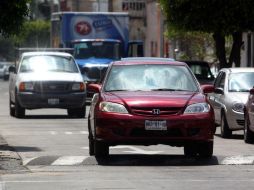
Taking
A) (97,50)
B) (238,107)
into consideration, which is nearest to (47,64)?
(238,107)

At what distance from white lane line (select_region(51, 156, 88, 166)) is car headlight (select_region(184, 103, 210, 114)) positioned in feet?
6.31

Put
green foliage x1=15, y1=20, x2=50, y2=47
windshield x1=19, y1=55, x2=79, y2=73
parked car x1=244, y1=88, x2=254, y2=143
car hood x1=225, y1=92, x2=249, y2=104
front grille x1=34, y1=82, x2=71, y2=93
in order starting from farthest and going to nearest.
Answer: green foliage x1=15, y1=20, x2=50, y2=47 → windshield x1=19, y1=55, x2=79, y2=73 → front grille x1=34, y1=82, x2=71, y2=93 → car hood x1=225, y1=92, x2=249, y2=104 → parked car x1=244, y1=88, x2=254, y2=143

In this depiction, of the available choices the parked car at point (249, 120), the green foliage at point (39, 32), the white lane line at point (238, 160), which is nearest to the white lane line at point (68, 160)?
the white lane line at point (238, 160)

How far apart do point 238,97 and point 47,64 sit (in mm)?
9716

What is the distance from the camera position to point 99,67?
139ft

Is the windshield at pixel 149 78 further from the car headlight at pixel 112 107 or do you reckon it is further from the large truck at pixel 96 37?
the large truck at pixel 96 37

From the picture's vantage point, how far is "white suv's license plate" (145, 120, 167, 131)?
54.4 ft

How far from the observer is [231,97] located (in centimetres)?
2405

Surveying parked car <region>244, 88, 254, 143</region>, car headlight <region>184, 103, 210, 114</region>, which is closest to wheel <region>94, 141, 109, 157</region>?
car headlight <region>184, 103, 210, 114</region>

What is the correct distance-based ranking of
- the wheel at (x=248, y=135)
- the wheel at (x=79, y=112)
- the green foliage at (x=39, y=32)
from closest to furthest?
the wheel at (x=248, y=135)
the wheel at (x=79, y=112)
the green foliage at (x=39, y=32)

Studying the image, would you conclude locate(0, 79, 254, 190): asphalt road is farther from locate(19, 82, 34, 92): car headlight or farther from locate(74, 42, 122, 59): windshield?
locate(74, 42, 122, 59): windshield

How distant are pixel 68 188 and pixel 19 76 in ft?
60.6

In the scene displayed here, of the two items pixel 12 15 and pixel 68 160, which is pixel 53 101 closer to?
pixel 12 15

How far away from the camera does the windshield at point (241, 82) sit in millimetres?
24625
